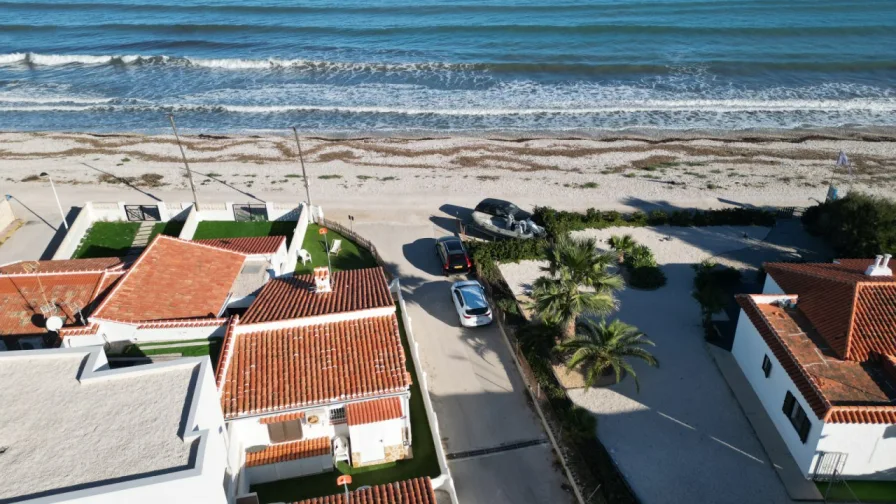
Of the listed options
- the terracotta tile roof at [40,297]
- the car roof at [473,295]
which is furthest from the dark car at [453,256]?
the terracotta tile roof at [40,297]

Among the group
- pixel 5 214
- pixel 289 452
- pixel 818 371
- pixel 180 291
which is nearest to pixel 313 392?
pixel 289 452

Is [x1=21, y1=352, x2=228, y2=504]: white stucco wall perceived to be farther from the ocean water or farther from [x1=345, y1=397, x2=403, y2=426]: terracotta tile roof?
the ocean water

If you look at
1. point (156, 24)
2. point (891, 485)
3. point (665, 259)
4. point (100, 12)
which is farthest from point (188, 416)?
point (100, 12)

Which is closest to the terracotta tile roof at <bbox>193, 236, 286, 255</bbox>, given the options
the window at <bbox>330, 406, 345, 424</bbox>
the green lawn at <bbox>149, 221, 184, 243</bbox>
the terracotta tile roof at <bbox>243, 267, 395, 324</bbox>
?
the terracotta tile roof at <bbox>243, 267, 395, 324</bbox>

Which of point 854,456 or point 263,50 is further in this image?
point 263,50

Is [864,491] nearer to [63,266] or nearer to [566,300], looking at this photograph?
[566,300]

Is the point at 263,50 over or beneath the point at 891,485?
over

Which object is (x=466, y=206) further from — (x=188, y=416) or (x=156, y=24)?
(x=156, y=24)
